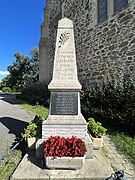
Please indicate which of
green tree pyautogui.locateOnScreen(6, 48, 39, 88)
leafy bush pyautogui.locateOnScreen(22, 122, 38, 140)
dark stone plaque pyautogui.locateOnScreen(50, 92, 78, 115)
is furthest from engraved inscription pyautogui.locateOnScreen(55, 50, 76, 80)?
green tree pyautogui.locateOnScreen(6, 48, 39, 88)

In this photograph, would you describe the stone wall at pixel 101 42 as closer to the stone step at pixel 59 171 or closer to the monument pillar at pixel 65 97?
the monument pillar at pixel 65 97

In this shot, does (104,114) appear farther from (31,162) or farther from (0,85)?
(0,85)

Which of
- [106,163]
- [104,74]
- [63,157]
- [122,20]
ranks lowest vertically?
[106,163]

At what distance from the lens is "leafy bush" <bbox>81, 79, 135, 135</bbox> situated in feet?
16.9

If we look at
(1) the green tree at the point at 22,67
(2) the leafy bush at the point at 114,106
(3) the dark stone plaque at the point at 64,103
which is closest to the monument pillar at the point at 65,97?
(3) the dark stone plaque at the point at 64,103

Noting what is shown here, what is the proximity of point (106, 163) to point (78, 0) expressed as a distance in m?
10.0

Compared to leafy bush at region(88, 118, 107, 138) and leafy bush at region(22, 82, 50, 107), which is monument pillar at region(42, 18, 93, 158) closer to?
leafy bush at region(88, 118, 107, 138)

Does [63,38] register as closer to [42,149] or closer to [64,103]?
[64,103]

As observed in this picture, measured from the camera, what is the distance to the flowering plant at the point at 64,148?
289 centimetres

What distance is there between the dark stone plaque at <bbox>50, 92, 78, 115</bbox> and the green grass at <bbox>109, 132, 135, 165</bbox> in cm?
157

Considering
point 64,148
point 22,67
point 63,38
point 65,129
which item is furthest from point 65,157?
point 22,67

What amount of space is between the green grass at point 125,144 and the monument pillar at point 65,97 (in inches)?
40.4

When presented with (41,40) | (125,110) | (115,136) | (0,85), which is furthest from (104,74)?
(0,85)

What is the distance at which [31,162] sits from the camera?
10.5 ft
